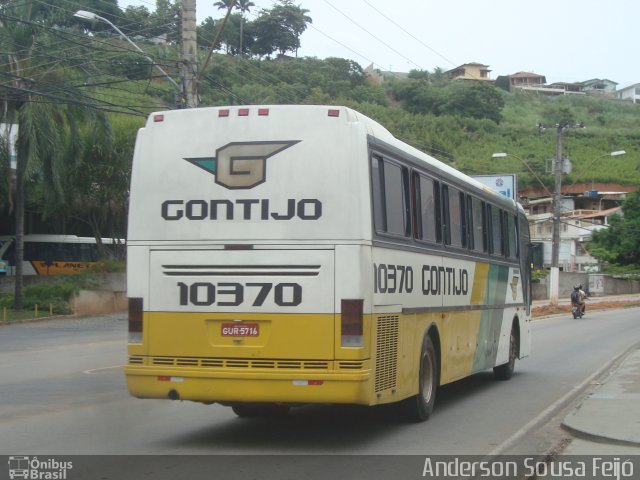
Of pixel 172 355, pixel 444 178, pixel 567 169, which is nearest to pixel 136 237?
pixel 172 355

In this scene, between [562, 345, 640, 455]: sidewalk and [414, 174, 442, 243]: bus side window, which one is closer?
[562, 345, 640, 455]: sidewalk

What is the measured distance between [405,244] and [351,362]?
200 centimetres

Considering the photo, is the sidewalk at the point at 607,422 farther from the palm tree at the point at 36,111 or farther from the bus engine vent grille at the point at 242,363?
the palm tree at the point at 36,111

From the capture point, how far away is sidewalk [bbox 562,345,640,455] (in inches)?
361

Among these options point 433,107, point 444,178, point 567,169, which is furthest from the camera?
point 433,107

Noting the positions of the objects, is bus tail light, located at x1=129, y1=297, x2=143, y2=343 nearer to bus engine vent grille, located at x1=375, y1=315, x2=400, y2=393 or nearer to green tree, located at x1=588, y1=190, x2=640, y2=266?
bus engine vent grille, located at x1=375, y1=315, x2=400, y2=393

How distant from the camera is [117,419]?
11.1 meters

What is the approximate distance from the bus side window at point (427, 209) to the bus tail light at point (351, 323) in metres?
2.23

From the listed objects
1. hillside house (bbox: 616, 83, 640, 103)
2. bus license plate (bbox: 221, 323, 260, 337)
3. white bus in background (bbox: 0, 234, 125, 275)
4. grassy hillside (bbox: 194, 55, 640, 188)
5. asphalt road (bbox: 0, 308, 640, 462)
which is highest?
hillside house (bbox: 616, 83, 640, 103)

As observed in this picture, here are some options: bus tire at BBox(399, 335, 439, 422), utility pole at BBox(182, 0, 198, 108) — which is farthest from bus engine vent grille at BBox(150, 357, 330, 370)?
utility pole at BBox(182, 0, 198, 108)

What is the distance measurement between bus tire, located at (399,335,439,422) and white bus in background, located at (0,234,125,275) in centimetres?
4287

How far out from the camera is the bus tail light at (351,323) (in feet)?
28.8

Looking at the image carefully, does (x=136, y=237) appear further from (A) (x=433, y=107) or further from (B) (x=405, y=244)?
(A) (x=433, y=107)

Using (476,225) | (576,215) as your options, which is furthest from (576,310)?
(576,215)
